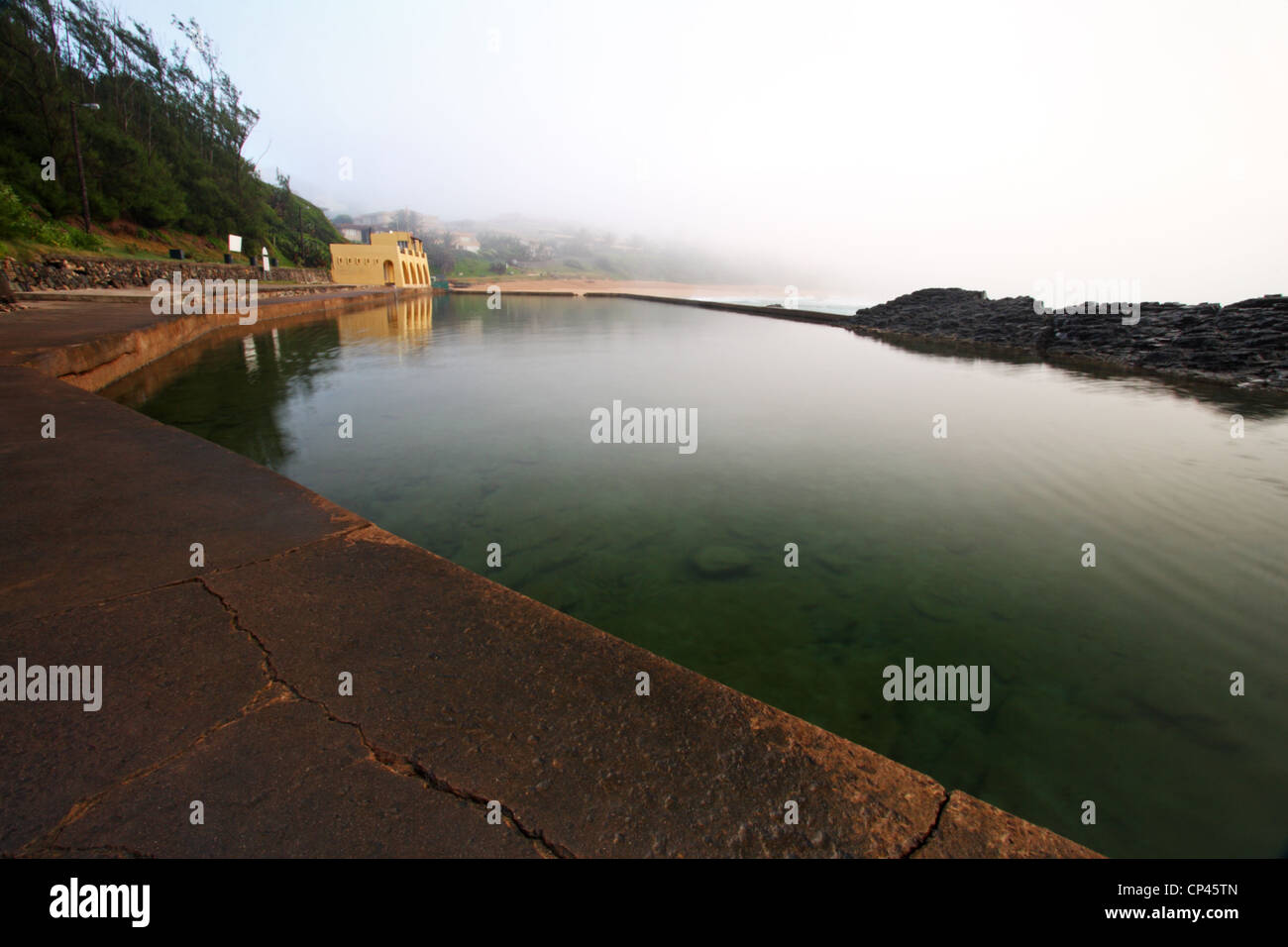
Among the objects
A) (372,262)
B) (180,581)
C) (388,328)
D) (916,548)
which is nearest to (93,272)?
(388,328)

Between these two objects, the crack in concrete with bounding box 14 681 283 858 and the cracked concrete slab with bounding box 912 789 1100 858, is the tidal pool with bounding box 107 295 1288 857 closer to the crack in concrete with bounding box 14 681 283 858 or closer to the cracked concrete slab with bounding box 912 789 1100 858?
the cracked concrete slab with bounding box 912 789 1100 858

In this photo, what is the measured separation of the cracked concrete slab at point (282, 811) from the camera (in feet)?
3.64

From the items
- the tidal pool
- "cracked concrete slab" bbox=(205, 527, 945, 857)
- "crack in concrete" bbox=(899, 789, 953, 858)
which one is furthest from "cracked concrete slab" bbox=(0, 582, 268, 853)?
"crack in concrete" bbox=(899, 789, 953, 858)

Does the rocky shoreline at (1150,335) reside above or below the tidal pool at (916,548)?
above

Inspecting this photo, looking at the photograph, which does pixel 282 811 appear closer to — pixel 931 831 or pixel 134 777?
pixel 134 777

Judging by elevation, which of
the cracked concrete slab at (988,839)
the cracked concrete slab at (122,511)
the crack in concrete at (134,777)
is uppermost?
the cracked concrete slab at (122,511)

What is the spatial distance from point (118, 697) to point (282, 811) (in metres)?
0.73

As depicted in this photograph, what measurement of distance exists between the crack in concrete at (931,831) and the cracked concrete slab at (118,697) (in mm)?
1696

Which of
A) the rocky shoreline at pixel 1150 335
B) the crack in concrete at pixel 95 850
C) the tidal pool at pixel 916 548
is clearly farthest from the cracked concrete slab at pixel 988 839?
the rocky shoreline at pixel 1150 335

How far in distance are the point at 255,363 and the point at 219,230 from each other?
37.2 meters

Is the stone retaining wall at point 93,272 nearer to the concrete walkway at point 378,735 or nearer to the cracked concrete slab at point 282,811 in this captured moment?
the concrete walkway at point 378,735

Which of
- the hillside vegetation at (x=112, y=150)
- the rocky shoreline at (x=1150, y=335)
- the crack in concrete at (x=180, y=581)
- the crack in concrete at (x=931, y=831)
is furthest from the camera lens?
the hillside vegetation at (x=112, y=150)

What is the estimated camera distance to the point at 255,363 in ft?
32.9

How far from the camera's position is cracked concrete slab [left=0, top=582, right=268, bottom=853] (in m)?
1.22
